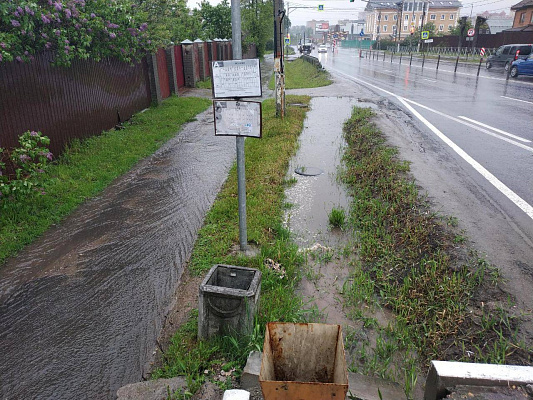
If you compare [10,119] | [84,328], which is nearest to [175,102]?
[10,119]

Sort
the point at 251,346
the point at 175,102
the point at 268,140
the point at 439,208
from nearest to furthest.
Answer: the point at 251,346 → the point at 439,208 → the point at 268,140 → the point at 175,102

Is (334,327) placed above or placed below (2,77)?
below

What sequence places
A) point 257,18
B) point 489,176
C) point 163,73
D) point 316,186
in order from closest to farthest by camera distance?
point 489,176 → point 316,186 → point 163,73 → point 257,18

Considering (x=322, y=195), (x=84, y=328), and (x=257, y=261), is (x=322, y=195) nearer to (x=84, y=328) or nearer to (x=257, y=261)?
(x=257, y=261)

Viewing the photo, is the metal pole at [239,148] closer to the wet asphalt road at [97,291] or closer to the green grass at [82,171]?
the wet asphalt road at [97,291]

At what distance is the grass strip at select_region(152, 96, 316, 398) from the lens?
118 inches

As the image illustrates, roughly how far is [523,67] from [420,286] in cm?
2261

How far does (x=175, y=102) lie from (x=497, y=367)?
13.7 metres

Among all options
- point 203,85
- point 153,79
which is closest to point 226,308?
point 153,79

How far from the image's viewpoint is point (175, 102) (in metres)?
14.4

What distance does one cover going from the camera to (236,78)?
3621 mm

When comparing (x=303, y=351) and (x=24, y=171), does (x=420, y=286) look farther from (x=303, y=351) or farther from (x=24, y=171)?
(x=24, y=171)

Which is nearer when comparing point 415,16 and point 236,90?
point 236,90

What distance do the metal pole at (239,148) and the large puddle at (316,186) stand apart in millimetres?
979
